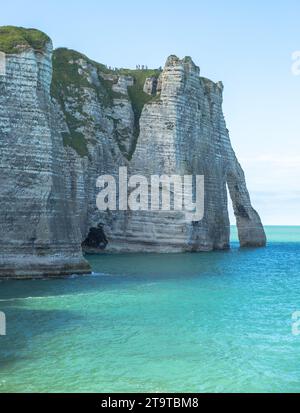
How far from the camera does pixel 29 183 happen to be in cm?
4316

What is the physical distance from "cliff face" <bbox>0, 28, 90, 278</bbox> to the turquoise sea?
2.18m

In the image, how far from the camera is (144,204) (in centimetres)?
8006

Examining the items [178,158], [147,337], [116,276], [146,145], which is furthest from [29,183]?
[146,145]

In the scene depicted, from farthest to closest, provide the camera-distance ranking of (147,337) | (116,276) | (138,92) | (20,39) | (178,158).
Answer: (138,92) → (178,158) → (116,276) → (20,39) → (147,337)

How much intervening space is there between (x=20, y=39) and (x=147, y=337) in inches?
1118

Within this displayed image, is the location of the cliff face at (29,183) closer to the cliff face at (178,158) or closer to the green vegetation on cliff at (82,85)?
the green vegetation on cliff at (82,85)

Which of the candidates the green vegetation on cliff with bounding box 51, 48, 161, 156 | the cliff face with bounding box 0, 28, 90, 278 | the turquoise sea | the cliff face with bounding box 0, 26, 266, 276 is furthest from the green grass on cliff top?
the green vegetation on cliff with bounding box 51, 48, 161, 156

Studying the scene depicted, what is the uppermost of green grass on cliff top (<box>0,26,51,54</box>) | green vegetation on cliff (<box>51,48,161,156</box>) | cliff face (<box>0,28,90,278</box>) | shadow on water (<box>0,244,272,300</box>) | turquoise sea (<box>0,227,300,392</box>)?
green vegetation on cliff (<box>51,48,161,156</box>)

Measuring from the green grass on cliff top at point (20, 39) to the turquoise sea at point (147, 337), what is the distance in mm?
16584

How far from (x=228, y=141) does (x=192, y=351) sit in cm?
7711

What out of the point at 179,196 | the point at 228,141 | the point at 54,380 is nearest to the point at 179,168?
the point at 179,196

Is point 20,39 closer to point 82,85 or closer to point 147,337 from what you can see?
point 147,337

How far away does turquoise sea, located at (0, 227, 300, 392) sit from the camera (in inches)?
729

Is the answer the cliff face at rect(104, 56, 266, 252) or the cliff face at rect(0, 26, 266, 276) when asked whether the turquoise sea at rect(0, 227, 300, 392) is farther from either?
the cliff face at rect(104, 56, 266, 252)
